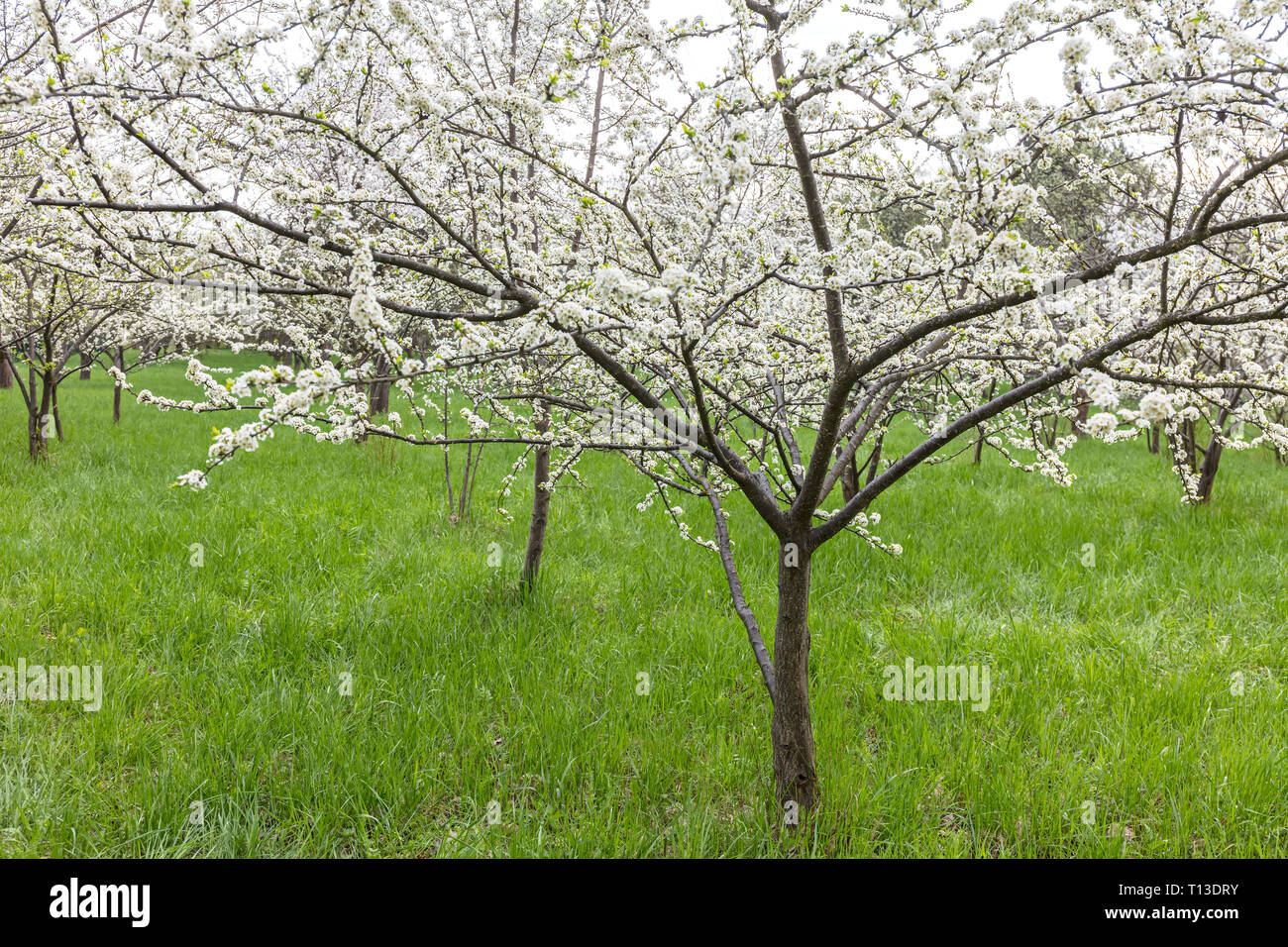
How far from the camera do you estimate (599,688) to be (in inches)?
156

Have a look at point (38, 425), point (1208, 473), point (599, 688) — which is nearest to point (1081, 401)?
point (599, 688)

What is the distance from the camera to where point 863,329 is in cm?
377

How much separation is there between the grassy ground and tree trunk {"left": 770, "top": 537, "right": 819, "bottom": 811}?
0.19 m

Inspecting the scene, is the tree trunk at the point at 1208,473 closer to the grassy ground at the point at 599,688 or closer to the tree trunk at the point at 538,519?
the grassy ground at the point at 599,688

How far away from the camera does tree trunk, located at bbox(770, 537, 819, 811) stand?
105 inches

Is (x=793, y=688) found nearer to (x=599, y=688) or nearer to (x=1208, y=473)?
(x=599, y=688)

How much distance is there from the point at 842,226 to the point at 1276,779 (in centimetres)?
337

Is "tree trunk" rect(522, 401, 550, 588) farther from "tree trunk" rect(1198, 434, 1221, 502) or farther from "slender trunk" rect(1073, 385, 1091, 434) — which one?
"tree trunk" rect(1198, 434, 1221, 502)

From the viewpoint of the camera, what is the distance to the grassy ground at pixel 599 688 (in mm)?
2873

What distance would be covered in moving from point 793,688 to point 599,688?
157 centimetres

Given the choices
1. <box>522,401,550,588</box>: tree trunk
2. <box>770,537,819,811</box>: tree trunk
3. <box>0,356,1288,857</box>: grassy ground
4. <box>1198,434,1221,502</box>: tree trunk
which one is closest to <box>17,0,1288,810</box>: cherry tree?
<box>770,537,819,811</box>: tree trunk

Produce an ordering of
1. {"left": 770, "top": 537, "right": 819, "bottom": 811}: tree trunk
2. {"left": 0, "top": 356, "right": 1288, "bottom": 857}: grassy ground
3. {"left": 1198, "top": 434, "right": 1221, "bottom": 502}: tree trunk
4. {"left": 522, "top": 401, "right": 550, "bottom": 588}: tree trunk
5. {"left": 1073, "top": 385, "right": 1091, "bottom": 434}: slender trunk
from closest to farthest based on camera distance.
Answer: {"left": 1073, "top": 385, "right": 1091, "bottom": 434}: slender trunk → {"left": 770, "top": 537, "right": 819, "bottom": 811}: tree trunk → {"left": 0, "top": 356, "right": 1288, "bottom": 857}: grassy ground → {"left": 522, "top": 401, "right": 550, "bottom": 588}: tree trunk → {"left": 1198, "top": 434, "right": 1221, "bottom": 502}: tree trunk
